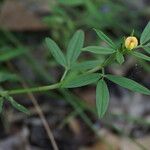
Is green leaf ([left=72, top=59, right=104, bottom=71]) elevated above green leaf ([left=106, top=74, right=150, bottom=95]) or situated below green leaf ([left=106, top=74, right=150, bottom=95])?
above

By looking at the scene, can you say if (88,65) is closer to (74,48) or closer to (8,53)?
(74,48)

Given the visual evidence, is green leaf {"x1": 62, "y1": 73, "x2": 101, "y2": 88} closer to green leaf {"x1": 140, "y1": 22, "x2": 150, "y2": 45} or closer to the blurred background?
green leaf {"x1": 140, "y1": 22, "x2": 150, "y2": 45}

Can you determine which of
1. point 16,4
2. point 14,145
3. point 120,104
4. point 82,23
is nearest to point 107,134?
point 120,104

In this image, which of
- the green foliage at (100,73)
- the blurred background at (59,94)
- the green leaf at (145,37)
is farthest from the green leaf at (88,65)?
the blurred background at (59,94)

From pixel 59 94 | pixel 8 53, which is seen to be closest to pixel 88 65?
pixel 8 53

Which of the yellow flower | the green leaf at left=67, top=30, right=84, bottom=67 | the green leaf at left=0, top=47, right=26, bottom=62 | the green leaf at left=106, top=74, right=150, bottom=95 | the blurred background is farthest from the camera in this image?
the blurred background

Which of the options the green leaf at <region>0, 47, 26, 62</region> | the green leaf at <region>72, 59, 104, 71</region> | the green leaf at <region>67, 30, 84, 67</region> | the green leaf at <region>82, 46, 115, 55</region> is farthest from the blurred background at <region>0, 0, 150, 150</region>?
the green leaf at <region>82, 46, 115, 55</region>
